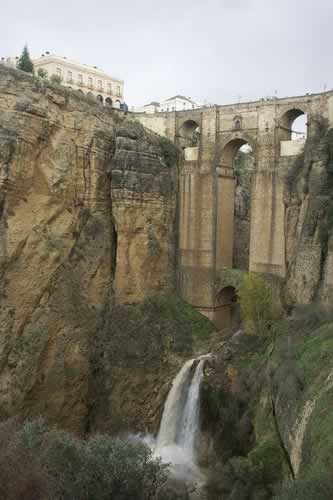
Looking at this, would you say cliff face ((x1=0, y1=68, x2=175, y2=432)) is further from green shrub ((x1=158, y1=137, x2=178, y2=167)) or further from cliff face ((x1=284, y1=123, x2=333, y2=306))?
cliff face ((x1=284, y1=123, x2=333, y2=306))

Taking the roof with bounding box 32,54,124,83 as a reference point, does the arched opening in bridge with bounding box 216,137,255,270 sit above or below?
below

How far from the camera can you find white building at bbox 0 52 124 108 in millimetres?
35094

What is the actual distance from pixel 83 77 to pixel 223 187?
56.2ft

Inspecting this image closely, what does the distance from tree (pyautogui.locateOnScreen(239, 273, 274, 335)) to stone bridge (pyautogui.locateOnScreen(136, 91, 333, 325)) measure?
158cm

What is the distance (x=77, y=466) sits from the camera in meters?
11.2

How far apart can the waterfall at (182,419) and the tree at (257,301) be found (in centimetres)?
223

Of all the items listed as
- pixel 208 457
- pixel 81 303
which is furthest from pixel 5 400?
pixel 208 457

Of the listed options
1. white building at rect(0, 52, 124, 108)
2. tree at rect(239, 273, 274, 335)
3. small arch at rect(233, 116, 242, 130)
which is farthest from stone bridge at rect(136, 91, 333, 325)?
white building at rect(0, 52, 124, 108)

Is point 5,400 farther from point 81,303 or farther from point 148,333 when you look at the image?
point 148,333

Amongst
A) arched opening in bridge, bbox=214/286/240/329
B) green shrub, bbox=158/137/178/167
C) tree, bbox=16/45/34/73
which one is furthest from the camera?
tree, bbox=16/45/34/73

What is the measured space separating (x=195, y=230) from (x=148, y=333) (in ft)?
15.4

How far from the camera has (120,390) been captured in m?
21.4

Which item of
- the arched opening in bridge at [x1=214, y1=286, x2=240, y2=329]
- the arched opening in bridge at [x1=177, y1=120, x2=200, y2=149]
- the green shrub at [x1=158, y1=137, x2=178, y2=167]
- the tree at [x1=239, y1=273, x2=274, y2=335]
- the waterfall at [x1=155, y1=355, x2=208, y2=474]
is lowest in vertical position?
the waterfall at [x1=155, y1=355, x2=208, y2=474]

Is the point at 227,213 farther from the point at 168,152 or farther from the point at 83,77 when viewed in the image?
the point at 83,77
